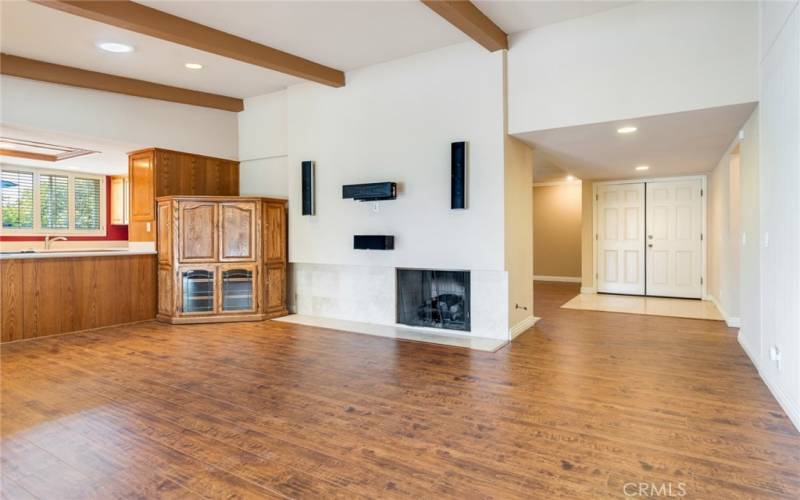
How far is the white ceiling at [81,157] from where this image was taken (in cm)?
530

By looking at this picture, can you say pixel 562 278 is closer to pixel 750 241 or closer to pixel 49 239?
pixel 750 241

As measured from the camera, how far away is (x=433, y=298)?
531 cm

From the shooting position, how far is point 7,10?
147 inches

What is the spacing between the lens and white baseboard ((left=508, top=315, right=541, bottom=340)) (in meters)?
4.75

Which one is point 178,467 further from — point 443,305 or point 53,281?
point 53,281

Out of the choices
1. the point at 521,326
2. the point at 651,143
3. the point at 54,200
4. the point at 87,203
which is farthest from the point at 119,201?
the point at 651,143

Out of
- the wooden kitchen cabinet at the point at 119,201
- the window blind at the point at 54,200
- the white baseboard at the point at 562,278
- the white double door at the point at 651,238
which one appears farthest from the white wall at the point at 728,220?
the window blind at the point at 54,200

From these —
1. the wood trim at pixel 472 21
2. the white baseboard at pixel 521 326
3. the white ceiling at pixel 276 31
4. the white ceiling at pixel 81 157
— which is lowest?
the white baseboard at pixel 521 326

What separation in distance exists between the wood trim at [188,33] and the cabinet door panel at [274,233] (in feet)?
6.04

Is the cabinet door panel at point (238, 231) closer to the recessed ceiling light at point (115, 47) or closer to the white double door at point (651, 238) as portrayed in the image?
the recessed ceiling light at point (115, 47)

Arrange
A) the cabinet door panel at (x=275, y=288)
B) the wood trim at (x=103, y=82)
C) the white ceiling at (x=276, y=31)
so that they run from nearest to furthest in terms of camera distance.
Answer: the white ceiling at (x=276, y=31), the wood trim at (x=103, y=82), the cabinet door panel at (x=275, y=288)

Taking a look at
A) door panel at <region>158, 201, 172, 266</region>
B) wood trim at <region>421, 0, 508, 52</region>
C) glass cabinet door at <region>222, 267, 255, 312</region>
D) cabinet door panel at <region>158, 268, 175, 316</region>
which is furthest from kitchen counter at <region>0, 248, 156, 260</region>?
wood trim at <region>421, 0, 508, 52</region>

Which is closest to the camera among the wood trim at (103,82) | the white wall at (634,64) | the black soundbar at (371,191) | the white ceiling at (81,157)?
the white wall at (634,64)

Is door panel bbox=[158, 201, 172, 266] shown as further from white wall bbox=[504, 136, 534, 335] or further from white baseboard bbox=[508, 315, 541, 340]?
white baseboard bbox=[508, 315, 541, 340]
